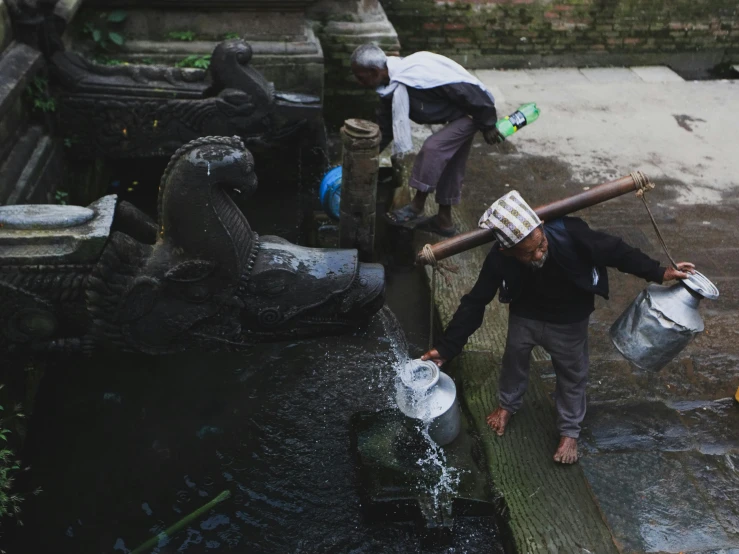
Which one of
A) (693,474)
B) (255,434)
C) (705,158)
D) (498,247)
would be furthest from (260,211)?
(705,158)

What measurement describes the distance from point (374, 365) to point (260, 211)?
7.59 ft

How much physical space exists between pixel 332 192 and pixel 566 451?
2655 mm

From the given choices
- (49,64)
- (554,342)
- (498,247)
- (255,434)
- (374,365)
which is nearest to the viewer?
(498,247)

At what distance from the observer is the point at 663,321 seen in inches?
130

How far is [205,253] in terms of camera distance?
3.36 m

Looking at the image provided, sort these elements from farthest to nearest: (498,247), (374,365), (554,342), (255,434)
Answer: (374,365) < (255,434) < (554,342) < (498,247)

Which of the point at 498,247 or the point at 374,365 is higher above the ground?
the point at 498,247

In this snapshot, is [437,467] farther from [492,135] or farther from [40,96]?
[40,96]

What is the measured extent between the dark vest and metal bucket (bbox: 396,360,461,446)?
609mm

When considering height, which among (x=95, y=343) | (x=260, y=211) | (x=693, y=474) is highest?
(x=95, y=343)

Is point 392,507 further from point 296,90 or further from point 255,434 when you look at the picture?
point 296,90

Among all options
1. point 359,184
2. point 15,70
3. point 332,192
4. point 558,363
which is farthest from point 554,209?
point 15,70

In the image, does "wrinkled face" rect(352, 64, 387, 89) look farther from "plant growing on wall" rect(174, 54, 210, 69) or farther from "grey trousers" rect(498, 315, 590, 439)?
"grey trousers" rect(498, 315, 590, 439)

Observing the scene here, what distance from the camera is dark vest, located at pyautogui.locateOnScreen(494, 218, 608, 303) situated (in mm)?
3188
